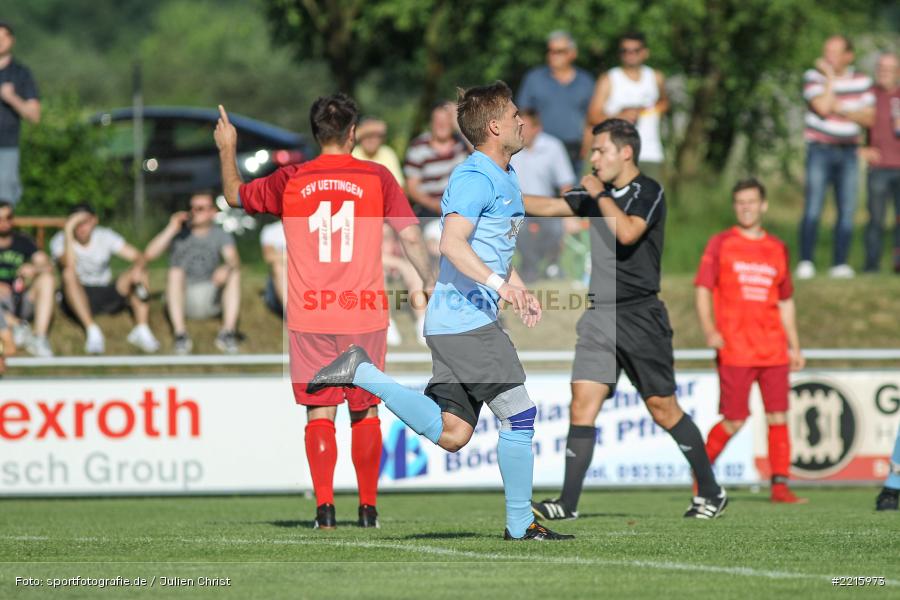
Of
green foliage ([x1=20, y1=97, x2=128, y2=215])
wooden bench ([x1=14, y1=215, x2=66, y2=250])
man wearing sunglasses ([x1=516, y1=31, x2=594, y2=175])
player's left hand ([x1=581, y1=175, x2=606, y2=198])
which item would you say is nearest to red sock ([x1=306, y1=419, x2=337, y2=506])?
player's left hand ([x1=581, y1=175, x2=606, y2=198])

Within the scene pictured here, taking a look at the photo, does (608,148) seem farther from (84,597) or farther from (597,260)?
(84,597)

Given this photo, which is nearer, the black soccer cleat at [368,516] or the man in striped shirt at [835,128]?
the black soccer cleat at [368,516]

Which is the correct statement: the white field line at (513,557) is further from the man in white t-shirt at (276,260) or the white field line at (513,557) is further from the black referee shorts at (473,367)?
the man in white t-shirt at (276,260)

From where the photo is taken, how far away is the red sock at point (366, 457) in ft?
27.8

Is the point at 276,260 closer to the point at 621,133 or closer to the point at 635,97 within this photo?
the point at 635,97

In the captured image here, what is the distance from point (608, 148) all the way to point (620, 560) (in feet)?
10.2

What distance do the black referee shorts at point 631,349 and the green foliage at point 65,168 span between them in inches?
549

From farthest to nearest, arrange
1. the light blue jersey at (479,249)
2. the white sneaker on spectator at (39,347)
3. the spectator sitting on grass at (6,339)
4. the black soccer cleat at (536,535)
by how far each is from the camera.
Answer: the white sneaker on spectator at (39,347), the spectator sitting on grass at (6,339), the black soccer cleat at (536,535), the light blue jersey at (479,249)

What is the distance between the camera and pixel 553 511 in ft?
29.7

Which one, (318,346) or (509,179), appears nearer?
(509,179)

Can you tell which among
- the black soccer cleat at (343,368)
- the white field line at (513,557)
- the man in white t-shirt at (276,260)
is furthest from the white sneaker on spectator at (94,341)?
the black soccer cleat at (343,368)

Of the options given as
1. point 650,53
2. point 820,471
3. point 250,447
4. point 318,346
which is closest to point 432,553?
point 318,346

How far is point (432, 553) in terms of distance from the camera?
698 cm

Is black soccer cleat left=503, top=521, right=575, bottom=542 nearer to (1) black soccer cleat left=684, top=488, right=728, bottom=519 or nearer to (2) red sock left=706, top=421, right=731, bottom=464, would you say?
(1) black soccer cleat left=684, top=488, right=728, bottom=519
